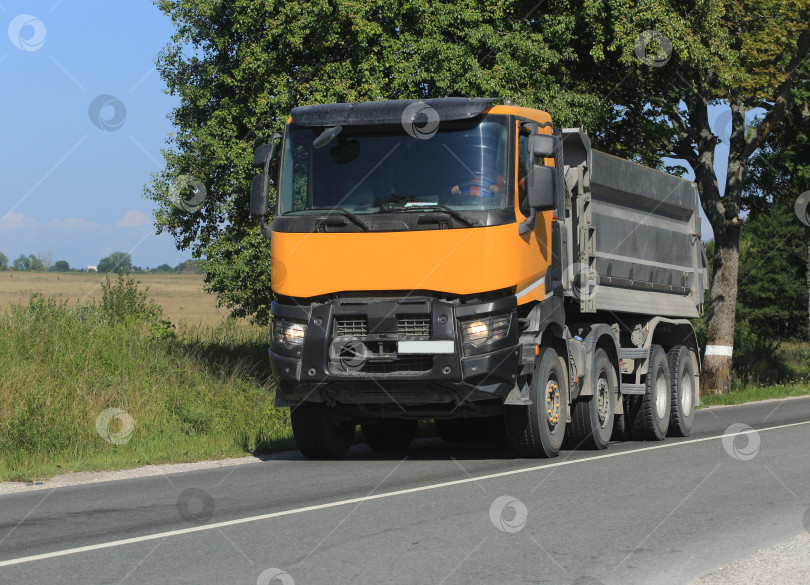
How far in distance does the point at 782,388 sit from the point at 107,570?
25920 mm

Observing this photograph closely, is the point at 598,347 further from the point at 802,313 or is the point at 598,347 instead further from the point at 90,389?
the point at 802,313

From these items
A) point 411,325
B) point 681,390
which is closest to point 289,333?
point 411,325

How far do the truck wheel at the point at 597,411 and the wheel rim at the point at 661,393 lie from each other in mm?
1647

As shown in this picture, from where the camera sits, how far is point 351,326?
10602 mm

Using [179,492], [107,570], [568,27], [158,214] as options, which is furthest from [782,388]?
[107,570]

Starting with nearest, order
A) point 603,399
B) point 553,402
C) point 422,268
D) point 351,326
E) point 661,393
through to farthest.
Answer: point 422,268 → point 351,326 → point 553,402 → point 603,399 → point 661,393

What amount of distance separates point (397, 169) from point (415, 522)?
4.44 metres

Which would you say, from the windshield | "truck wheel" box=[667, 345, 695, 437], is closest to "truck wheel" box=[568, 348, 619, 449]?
"truck wheel" box=[667, 345, 695, 437]

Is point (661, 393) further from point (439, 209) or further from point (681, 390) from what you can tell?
point (439, 209)

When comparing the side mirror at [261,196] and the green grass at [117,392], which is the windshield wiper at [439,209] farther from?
the green grass at [117,392]

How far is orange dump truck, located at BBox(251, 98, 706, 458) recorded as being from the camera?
1038 cm

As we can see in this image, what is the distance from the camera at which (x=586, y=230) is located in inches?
503

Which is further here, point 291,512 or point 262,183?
point 262,183

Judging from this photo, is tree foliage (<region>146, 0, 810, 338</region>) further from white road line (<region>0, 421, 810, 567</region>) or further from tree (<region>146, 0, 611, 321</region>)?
white road line (<region>0, 421, 810, 567</region>)
